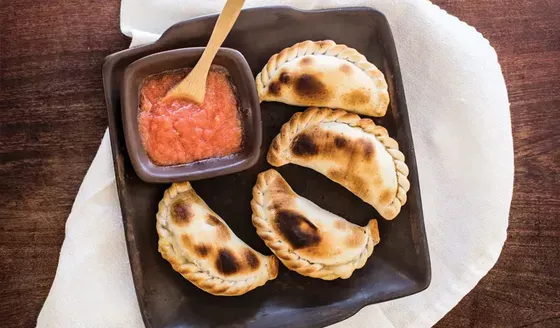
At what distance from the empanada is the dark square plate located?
0.19 feet

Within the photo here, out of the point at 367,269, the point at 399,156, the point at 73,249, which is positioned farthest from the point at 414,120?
the point at 73,249

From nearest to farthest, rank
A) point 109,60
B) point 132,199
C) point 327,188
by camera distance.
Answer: point 109,60, point 132,199, point 327,188

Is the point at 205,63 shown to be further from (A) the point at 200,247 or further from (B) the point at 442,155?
(B) the point at 442,155

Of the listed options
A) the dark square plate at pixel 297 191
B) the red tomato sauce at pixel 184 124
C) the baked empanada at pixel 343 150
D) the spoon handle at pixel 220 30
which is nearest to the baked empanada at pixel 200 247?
the dark square plate at pixel 297 191

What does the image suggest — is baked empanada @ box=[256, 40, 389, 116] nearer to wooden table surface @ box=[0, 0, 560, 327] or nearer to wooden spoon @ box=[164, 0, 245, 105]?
wooden spoon @ box=[164, 0, 245, 105]

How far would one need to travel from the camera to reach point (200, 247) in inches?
77.5

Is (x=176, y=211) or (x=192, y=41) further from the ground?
(x=192, y=41)

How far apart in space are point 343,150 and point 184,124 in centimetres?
52

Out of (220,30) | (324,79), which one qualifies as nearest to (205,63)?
(220,30)

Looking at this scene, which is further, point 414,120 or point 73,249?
point 414,120

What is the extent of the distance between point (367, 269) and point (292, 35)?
815 mm

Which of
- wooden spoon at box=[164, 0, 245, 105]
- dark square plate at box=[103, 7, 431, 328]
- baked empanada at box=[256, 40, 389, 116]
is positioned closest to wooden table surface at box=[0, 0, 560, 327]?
dark square plate at box=[103, 7, 431, 328]

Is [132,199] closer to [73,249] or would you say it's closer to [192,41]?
[73,249]

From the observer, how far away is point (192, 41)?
1.95m
